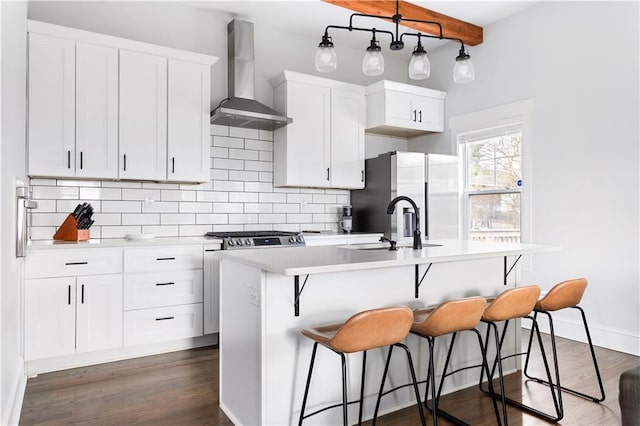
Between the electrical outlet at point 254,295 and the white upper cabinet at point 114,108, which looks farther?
the white upper cabinet at point 114,108

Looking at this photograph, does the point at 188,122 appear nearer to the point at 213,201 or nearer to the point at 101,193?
the point at 213,201

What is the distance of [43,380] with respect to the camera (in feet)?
9.91

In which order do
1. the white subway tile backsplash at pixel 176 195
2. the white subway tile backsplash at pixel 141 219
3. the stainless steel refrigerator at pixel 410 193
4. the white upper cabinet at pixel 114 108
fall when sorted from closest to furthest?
the white upper cabinet at pixel 114 108 < the white subway tile backsplash at pixel 141 219 < the white subway tile backsplash at pixel 176 195 < the stainless steel refrigerator at pixel 410 193

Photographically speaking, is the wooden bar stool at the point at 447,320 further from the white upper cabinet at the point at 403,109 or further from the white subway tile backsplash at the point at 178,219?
the white upper cabinet at the point at 403,109

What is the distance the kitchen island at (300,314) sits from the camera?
2.12 m

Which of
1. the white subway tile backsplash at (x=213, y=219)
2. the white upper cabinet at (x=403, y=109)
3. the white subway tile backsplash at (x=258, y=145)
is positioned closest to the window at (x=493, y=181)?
the white upper cabinet at (x=403, y=109)

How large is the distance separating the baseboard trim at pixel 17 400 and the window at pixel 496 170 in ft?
14.2

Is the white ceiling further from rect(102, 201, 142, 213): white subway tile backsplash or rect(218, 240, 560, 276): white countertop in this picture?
rect(218, 240, 560, 276): white countertop

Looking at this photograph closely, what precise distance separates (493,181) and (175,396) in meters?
3.81

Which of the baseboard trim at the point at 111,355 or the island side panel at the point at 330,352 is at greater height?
the island side panel at the point at 330,352

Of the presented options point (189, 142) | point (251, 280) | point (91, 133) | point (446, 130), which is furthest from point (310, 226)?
point (251, 280)

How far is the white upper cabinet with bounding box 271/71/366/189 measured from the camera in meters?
4.52

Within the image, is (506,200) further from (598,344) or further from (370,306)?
(370,306)

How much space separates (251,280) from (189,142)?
2141 mm
